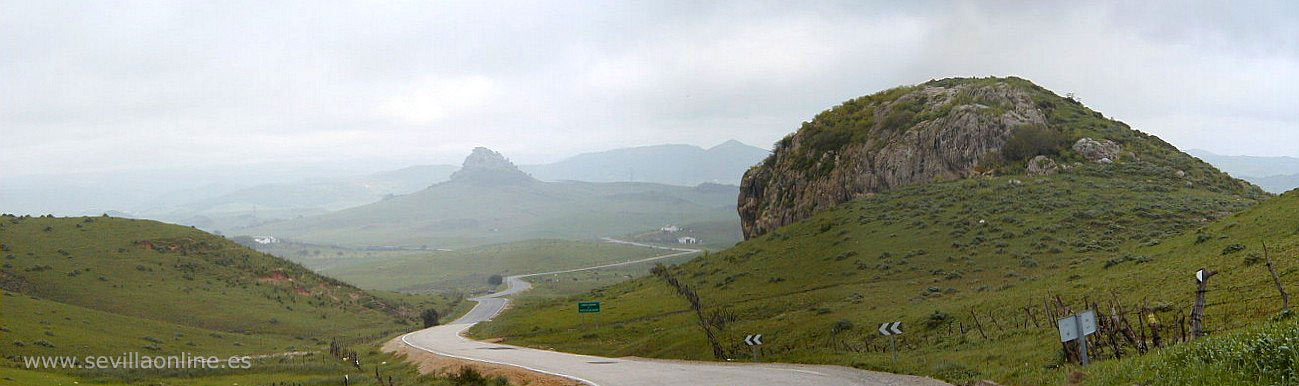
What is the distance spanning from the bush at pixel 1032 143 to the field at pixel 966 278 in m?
8.01

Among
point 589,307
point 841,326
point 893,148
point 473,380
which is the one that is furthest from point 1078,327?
point 893,148

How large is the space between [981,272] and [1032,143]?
Answer: 40.2 m

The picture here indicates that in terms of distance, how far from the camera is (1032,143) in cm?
8738

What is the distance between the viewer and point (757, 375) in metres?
28.4

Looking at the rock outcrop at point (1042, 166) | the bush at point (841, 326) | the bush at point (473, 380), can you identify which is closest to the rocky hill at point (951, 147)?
the rock outcrop at point (1042, 166)

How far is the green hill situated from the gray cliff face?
9.99ft

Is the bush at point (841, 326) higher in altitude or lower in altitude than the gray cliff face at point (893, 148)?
lower

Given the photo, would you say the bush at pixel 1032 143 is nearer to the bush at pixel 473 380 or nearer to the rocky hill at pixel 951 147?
the rocky hill at pixel 951 147

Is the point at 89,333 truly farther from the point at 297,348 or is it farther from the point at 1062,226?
the point at 1062,226

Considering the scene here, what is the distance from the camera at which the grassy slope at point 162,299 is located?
6675 cm

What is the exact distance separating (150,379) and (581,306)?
112ft

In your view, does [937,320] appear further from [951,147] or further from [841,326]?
[951,147]

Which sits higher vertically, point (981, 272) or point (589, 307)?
point (981, 272)

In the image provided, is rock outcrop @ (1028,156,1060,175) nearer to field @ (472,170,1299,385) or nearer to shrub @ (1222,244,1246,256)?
field @ (472,170,1299,385)
